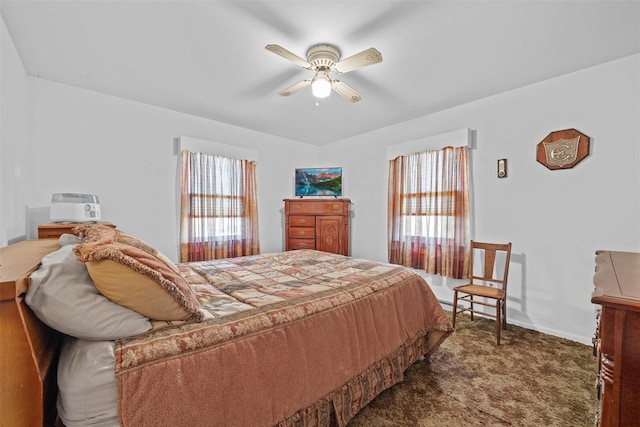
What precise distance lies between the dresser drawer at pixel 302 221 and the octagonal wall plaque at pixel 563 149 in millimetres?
2951

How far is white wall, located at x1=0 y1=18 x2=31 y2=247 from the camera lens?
6.05ft

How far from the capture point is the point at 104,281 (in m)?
0.94

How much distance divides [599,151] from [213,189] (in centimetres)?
436

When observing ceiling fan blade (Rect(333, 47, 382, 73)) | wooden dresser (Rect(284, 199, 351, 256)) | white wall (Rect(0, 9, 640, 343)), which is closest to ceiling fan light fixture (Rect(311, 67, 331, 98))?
ceiling fan blade (Rect(333, 47, 382, 73))

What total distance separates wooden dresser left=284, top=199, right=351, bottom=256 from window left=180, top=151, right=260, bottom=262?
0.58 m

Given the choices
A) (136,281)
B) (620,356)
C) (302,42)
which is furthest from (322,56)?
(620,356)

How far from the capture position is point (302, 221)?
4324 mm

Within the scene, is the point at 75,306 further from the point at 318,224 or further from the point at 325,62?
the point at 318,224

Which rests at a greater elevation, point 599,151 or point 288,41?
point 288,41

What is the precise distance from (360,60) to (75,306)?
2.14 meters

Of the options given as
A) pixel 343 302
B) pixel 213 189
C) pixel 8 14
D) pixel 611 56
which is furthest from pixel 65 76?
pixel 611 56

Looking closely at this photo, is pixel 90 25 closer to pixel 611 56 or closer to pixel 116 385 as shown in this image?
pixel 116 385

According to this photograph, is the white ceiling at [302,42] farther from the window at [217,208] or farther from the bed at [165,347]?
the bed at [165,347]

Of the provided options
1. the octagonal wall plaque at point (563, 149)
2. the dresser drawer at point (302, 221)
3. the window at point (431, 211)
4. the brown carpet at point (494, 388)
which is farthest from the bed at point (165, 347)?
the dresser drawer at point (302, 221)
